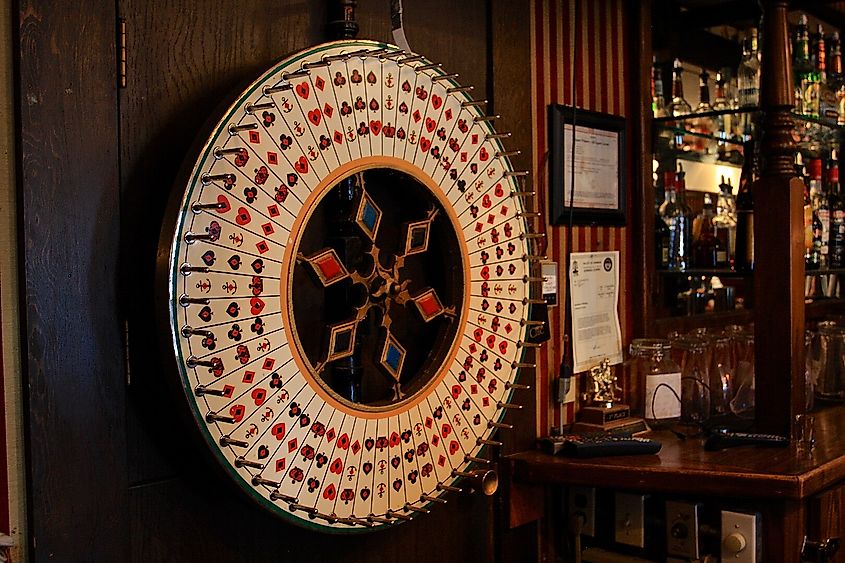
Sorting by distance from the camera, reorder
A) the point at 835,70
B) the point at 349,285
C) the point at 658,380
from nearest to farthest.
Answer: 1. the point at 349,285
2. the point at 658,380
3. the point at 835,70

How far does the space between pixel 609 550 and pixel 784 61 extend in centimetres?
127

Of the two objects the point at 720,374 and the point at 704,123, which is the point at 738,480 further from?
the point at 704,123

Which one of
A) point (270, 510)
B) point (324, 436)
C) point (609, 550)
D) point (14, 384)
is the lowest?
point (609, 550)

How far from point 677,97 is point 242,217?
68.6 inches

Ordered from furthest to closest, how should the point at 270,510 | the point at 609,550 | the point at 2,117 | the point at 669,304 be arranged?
the point at 669,304, the point at 609,550, the point at 270,510, the point at 2,117

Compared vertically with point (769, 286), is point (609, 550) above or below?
below

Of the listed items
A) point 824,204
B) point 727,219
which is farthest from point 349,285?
point 824,204

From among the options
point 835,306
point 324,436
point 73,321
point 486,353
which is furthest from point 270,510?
point 835,306

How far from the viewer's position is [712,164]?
3.01 m

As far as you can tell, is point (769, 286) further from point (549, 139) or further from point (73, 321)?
point (73, 321)

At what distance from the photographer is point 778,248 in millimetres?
2250

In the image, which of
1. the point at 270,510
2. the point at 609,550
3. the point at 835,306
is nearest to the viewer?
the point at 270,510

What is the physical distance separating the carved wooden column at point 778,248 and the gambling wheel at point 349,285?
641 mm

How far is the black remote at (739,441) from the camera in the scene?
85.3 inches
